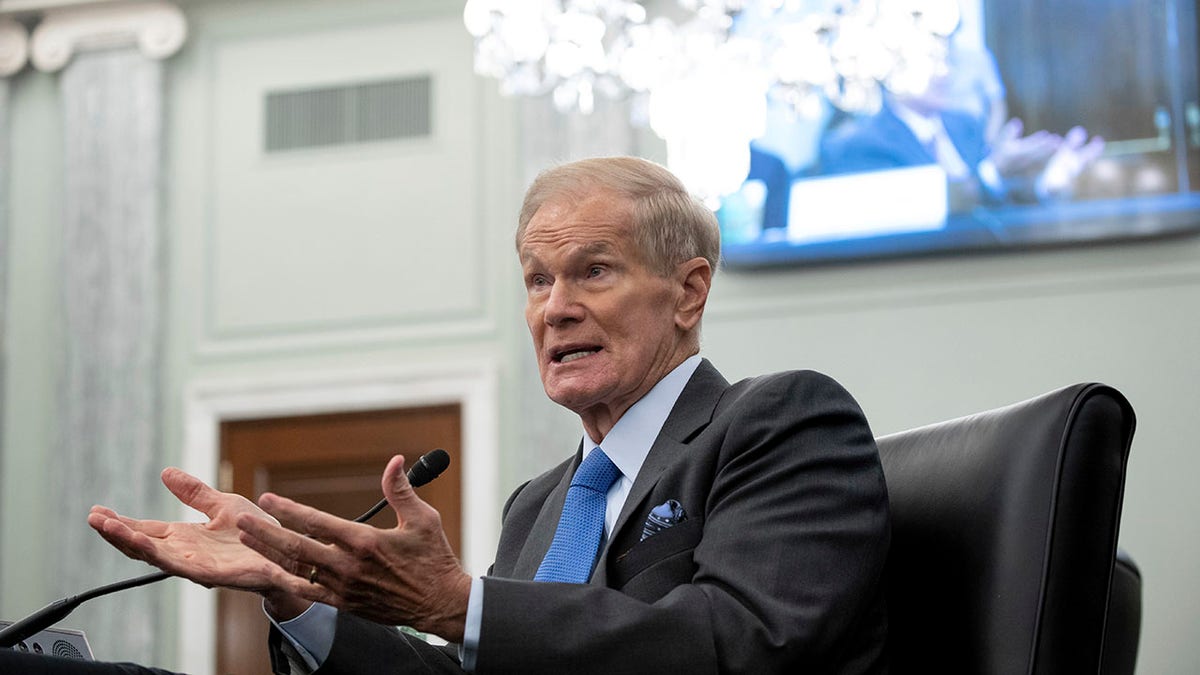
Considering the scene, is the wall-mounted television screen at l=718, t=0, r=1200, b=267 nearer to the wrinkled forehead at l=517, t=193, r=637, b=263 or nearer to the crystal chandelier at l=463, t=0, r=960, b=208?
the crystal chandelier at l=463, t=0, r=960, b=208

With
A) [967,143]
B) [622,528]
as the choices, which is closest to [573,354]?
[622,528]

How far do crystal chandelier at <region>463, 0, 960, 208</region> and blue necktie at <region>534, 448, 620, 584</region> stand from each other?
7.70 feet

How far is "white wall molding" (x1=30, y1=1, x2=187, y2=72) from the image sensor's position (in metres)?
6.39

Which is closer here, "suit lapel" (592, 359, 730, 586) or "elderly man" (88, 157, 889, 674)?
"elderly man" (88, 157, 889, 674)

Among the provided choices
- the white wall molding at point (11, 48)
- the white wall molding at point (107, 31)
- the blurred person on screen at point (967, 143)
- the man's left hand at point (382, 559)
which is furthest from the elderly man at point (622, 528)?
the white wall molding at point (11, 48)

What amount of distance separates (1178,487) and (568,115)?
2617 mm

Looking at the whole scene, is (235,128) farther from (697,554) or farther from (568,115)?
(697,554)

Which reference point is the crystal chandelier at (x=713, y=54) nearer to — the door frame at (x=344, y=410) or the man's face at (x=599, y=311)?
the door frame at (x=344, y=410)

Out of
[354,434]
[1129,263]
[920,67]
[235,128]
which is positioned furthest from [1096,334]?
[235,128]

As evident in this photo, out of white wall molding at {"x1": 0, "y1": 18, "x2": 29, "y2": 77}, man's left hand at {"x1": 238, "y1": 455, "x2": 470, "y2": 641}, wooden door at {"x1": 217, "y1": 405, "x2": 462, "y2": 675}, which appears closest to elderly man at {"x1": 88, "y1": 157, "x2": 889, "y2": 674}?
man's left hand at {"x1": 238, "y1": 455, "x2": 470, "y2": 641}

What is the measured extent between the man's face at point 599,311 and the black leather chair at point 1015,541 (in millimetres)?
408

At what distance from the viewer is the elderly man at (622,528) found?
1377 mm

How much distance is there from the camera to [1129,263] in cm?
528

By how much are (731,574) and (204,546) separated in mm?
538
